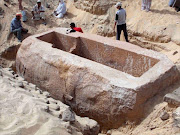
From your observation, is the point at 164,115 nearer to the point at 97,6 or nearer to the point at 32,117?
Result: the point at 32,117

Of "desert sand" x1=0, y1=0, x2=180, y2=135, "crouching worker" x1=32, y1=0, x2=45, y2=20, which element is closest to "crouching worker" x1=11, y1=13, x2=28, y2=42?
"desert sand" x1=0, y1=0, x2=180, y2=135

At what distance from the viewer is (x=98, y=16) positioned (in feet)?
25.8

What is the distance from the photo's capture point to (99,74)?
3.41 meters

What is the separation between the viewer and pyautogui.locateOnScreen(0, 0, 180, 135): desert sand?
2443 millimetres

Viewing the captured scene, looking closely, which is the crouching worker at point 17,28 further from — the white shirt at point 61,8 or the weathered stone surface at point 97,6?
the weathered stone surface at point 97,6

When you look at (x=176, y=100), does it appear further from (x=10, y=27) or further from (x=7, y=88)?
(x=10, y=27)

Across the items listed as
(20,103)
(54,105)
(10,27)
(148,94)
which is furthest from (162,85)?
(10,27)

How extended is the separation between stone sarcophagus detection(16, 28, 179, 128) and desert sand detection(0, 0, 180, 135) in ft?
0.80

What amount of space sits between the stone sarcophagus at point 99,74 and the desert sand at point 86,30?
24 cm

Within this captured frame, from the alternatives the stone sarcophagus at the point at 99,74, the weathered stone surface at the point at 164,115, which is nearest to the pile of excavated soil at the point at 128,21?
the stone sarcophagus at the point at 99,74

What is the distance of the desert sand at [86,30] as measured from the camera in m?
2.44

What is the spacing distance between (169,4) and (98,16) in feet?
7.47

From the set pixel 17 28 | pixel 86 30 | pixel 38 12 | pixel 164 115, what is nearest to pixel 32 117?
pixel 164 115

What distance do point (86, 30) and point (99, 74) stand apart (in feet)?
15.2
